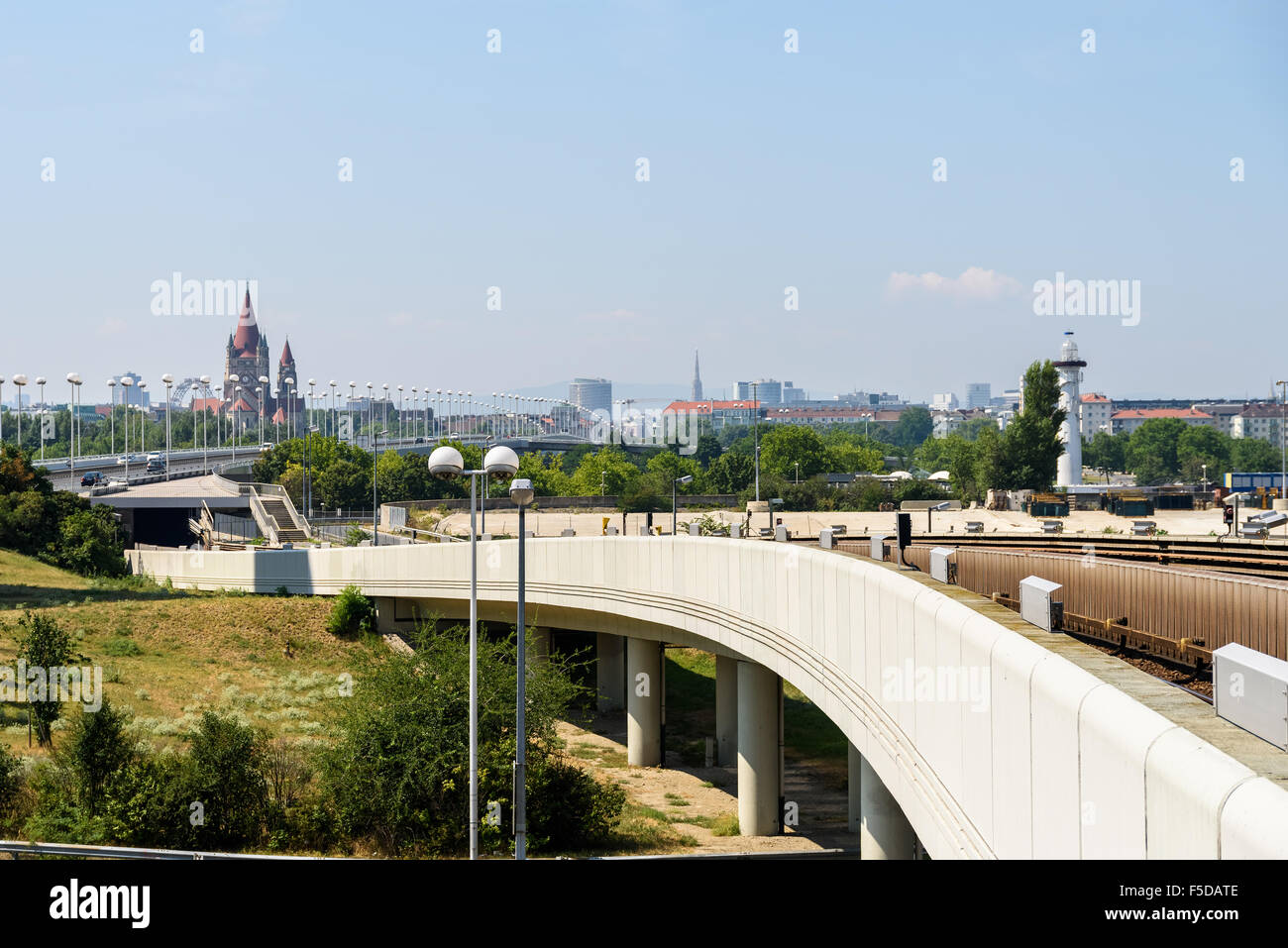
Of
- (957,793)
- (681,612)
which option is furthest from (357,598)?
(957,793)

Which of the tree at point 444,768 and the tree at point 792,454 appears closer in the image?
the tree at point 444,768

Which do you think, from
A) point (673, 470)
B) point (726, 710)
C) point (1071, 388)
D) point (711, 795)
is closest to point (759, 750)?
point (711, 795)

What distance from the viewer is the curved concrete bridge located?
599 cm

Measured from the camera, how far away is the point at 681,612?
2750cm

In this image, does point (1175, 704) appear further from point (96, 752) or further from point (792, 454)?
point (792, 454)

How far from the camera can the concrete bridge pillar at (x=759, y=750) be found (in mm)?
27875

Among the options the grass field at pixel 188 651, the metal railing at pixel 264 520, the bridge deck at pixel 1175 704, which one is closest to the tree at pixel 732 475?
the metal railing at pixel 264 520

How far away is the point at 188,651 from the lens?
43.0m

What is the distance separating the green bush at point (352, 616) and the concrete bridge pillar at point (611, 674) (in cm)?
911

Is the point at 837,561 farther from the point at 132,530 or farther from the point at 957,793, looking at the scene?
the point at 132,530

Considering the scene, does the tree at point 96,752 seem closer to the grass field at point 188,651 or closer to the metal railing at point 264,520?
the grass field at point 188,651
